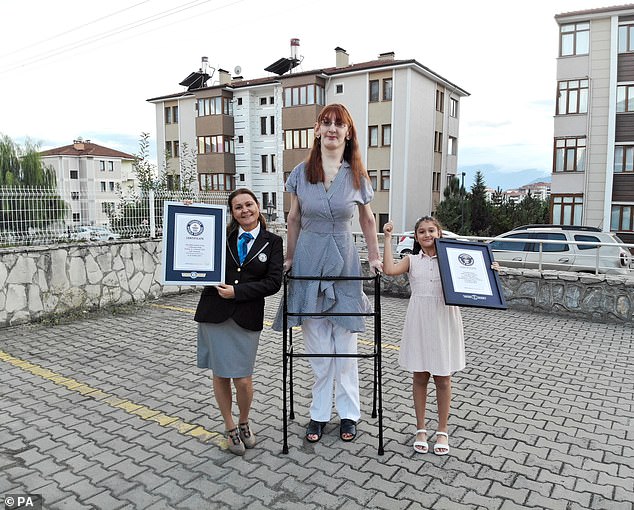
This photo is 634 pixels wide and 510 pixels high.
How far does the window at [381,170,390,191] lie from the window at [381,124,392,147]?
171cm

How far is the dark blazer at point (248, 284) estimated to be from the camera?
3.30m

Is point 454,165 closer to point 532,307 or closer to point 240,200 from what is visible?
point 532,307

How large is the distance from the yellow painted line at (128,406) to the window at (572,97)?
1016 inches

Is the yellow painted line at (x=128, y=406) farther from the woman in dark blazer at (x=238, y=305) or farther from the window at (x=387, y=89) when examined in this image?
the window at (x=387, y=89)

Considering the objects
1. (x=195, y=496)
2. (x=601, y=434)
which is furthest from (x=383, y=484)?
(x=601, y=434)

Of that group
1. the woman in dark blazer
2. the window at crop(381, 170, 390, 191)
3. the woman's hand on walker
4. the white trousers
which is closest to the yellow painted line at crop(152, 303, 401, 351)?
the white trousers

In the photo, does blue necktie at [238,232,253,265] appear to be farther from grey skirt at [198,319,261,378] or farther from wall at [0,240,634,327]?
wall at [0,240,634,327]

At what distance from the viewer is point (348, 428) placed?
147 inches

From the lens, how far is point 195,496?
299cm

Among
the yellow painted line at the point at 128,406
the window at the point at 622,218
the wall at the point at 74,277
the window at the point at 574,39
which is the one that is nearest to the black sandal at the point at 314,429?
the yellow painted line at the point at 128,406

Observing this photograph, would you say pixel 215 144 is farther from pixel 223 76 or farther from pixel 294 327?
pixel 294 327

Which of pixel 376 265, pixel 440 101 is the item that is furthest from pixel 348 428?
pixel 440 101

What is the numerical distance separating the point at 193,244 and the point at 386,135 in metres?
30.4

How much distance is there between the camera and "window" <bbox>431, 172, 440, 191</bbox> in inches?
1354
